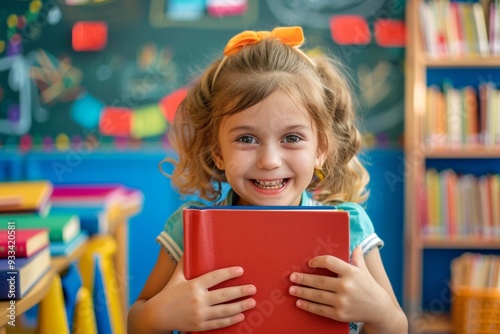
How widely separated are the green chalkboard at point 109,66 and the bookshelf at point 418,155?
0.20 metres

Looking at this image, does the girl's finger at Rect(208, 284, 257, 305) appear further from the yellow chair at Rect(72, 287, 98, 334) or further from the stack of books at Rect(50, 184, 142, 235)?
the stack of books at Rect(50, 184, 142, 235)

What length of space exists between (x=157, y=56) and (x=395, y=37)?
1.20 metres

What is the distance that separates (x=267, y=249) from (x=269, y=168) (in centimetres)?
15

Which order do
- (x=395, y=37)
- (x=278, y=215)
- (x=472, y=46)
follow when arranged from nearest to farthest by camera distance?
(x=278, y=215) < (x=472, y=46) < (x=395, y=37)

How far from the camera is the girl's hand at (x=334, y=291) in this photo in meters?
0.92

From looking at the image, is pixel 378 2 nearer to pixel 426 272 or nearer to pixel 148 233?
pixel 426 272

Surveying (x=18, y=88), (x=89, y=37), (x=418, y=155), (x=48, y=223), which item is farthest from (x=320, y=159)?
(x=18, y=88)

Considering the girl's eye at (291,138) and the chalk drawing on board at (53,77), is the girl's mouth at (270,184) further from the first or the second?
the chalk drawing on board at (53,77)

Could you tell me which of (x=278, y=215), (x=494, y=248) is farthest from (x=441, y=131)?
(x=278, y=215)

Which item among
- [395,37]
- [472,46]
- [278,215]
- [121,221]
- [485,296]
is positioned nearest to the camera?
[278,215]

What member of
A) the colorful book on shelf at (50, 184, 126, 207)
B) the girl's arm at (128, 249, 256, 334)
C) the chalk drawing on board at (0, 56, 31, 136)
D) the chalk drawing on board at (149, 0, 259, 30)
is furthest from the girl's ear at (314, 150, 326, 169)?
the chalk drawing on board at (0, 56, 31, 136)

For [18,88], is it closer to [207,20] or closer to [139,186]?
[139,186]

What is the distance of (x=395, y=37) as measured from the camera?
3176 mm

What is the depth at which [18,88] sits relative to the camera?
10.7ft
